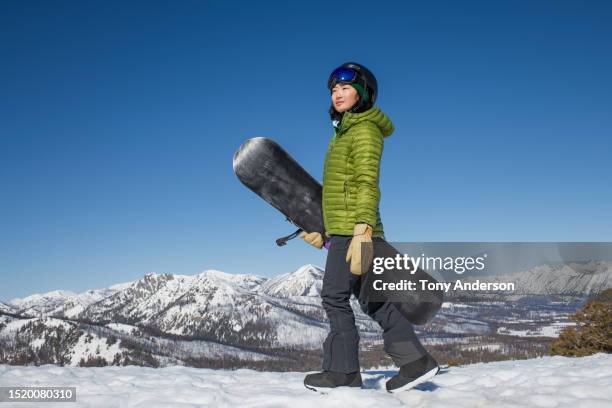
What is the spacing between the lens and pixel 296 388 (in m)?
5.99

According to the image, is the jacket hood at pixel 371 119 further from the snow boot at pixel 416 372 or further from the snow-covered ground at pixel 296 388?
the snow-covered ground at pixel 296 388

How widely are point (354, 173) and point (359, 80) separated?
1.14m

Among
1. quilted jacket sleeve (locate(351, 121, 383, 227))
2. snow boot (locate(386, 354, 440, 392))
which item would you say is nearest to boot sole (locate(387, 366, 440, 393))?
snow boot (locate(386, 354, 440, 392))

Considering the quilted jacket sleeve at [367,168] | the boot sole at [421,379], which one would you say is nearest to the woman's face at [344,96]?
the quilted jacket sleeve at [367,168]

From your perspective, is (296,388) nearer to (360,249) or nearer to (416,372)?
(416,372)

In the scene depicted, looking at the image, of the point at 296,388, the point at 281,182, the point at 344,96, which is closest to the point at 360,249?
the point at 344,96

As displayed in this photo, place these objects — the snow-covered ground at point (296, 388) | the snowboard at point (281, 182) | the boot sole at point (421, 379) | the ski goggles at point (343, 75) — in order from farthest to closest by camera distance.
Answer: the snowboard at point (281, 182) → the ski goggles at point (343, 75) → the boot sole at point (421, 379) → the snow-covered ground at point (296, 388)

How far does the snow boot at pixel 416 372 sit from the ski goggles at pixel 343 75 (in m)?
3.13

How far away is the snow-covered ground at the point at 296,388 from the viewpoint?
4.85m

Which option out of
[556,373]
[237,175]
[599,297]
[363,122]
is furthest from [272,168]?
[599,297]

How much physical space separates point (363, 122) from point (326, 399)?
2.86 metres

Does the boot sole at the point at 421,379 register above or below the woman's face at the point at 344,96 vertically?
below

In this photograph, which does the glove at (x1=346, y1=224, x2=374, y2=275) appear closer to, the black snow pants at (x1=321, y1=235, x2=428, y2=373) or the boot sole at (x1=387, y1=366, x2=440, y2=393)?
the black snow pants at (x1=321, y1=235, x2=428, y2=373)

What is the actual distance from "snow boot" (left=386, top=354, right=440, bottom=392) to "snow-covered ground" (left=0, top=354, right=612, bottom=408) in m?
0.11
